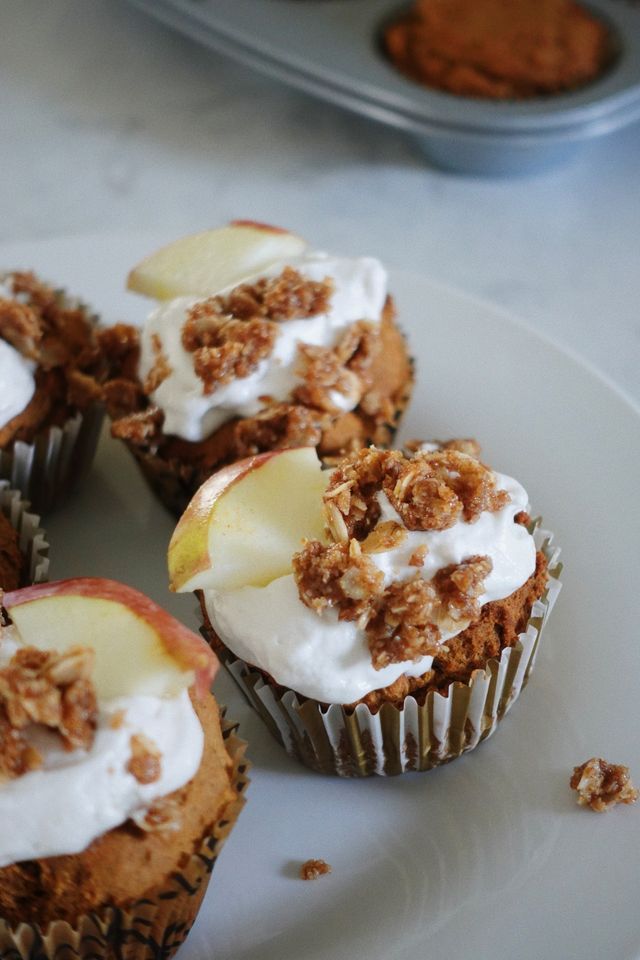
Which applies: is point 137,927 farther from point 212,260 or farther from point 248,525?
point 212,260

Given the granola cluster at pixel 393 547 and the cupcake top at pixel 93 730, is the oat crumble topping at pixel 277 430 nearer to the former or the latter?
the granola cluster at pixel 393 547

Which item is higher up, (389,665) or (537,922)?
(389,665)

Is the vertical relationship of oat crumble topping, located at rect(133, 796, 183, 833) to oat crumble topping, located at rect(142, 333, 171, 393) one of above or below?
below

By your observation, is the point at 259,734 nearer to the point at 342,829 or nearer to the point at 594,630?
the point at 342,829

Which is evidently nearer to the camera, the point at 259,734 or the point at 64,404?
the point at 259,734

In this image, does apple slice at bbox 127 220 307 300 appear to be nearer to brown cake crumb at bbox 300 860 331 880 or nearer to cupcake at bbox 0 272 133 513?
cupcake at bbox 0 272 133 513

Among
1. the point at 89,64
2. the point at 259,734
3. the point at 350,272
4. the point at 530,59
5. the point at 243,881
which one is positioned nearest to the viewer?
the point at 243,881

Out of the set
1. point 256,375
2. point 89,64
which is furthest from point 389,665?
point 89,64

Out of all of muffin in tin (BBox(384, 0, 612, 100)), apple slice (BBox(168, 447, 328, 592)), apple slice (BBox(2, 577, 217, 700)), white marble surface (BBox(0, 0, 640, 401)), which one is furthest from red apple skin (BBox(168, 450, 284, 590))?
muffin in tin (BBox(384, 0, 612, 100))
